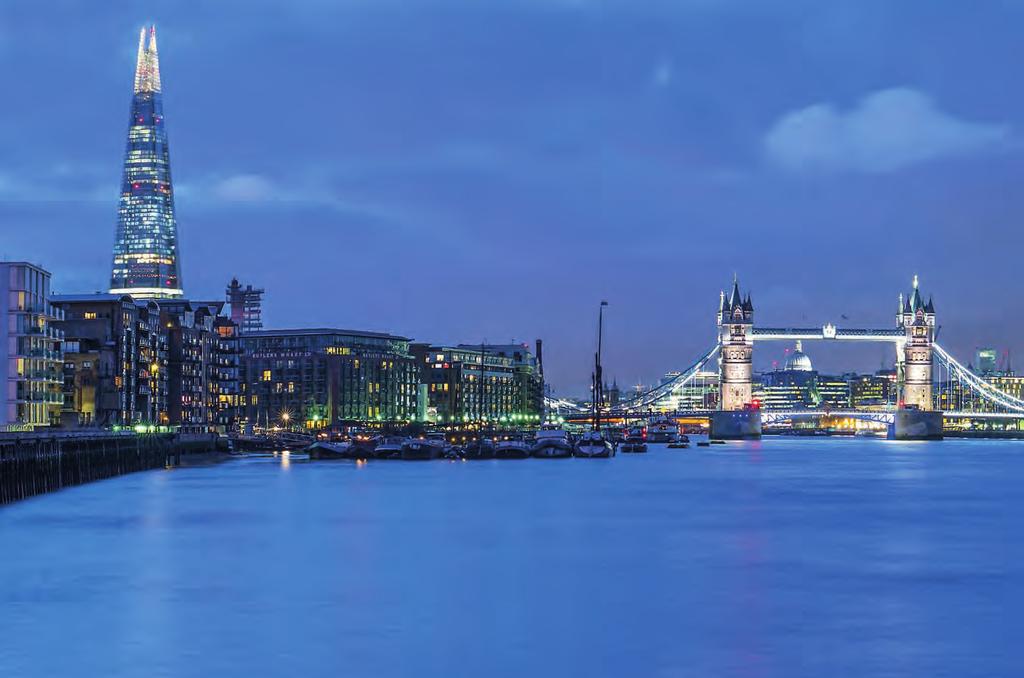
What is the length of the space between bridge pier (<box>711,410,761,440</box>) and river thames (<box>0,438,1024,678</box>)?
12938 cm

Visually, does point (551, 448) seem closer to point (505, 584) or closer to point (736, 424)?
point (505, 584)

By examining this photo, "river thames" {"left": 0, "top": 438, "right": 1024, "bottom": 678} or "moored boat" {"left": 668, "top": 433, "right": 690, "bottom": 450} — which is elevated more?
"moored boat" {"left": 668, "top": 433, "right": 690, "bottom": 450}

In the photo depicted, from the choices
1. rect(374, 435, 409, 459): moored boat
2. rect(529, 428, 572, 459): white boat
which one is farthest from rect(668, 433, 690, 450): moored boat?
rect(374, 435, 409, 459): moored boat

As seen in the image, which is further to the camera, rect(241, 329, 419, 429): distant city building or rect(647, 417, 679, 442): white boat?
rect(241, 329, 419, 429): distant city building

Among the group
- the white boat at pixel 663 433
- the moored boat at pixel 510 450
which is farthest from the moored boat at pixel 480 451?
the white boat at pixel 663 433

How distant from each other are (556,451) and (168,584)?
81282 millimetres

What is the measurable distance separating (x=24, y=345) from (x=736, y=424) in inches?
5092

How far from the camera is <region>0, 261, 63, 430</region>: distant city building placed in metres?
78.9

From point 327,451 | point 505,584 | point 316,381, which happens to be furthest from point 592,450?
point 505,584

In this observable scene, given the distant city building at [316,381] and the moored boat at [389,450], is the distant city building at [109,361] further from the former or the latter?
the distant city building at [316,381]

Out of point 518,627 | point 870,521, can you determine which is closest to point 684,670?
point 518,627

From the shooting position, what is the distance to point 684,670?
75.2ft

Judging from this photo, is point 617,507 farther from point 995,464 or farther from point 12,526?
point 995,464

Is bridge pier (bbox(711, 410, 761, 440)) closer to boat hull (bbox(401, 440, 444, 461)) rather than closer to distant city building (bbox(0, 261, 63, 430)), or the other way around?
boat hull (bbox(401, 440, 444, 461))
